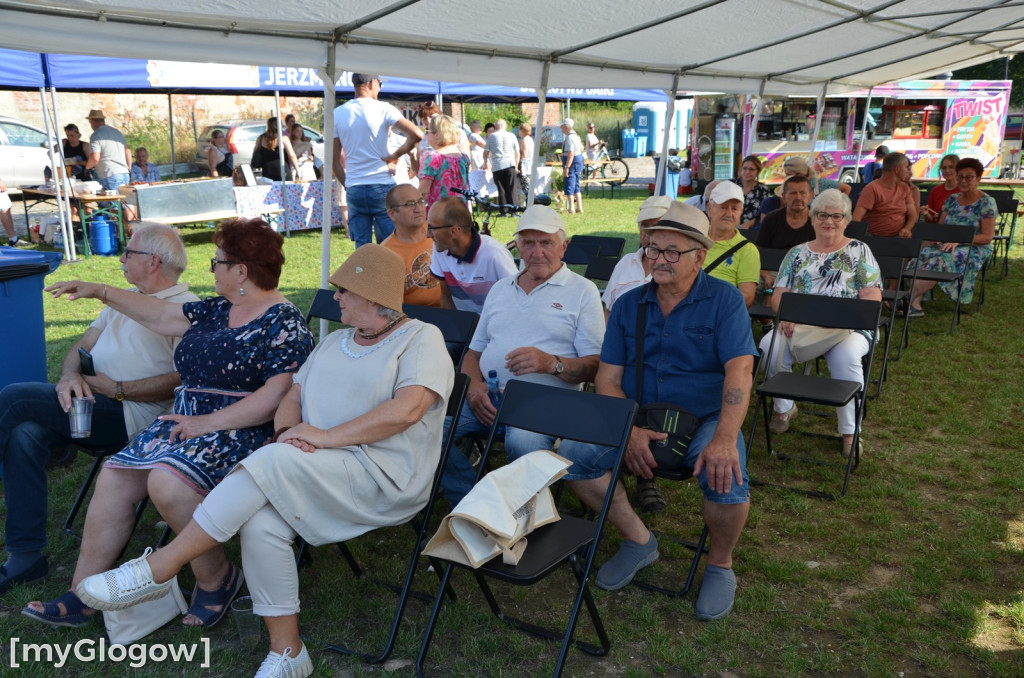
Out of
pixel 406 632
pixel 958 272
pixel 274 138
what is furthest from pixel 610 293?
pixel 274 138

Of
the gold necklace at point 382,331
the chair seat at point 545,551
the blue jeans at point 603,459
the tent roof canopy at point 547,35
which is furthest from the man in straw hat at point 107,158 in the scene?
the chair seat at point 545,551

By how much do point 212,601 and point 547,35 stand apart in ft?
12.5

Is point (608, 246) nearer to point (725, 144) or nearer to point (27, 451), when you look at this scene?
point (27, 451)

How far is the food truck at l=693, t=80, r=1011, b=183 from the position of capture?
60.4ft

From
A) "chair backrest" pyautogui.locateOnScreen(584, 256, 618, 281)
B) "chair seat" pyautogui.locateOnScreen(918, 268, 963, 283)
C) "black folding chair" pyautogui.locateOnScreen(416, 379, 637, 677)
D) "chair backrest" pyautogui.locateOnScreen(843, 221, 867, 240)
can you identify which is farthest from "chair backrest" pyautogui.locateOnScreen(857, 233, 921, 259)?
"black folding chair" pyautogui.locateOnScreen(416, 379, 637, 677)

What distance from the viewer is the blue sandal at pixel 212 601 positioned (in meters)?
2.98

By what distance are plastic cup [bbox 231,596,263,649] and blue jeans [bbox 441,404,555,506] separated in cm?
85

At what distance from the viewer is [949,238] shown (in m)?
7.04

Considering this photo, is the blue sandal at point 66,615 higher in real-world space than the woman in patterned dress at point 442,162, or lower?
lower

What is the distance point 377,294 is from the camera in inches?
113

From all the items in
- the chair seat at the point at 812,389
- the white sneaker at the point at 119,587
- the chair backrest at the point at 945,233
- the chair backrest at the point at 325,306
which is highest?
the chair backrest at the point at 945,233

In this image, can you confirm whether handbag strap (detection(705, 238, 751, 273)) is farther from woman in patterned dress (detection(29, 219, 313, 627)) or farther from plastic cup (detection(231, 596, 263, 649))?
plastic cup (detection(231, 596, 263, 649))

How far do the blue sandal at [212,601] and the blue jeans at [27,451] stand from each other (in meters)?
0.79

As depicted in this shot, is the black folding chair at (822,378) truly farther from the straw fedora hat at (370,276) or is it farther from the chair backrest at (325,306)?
the chair backrest at (325,306)
